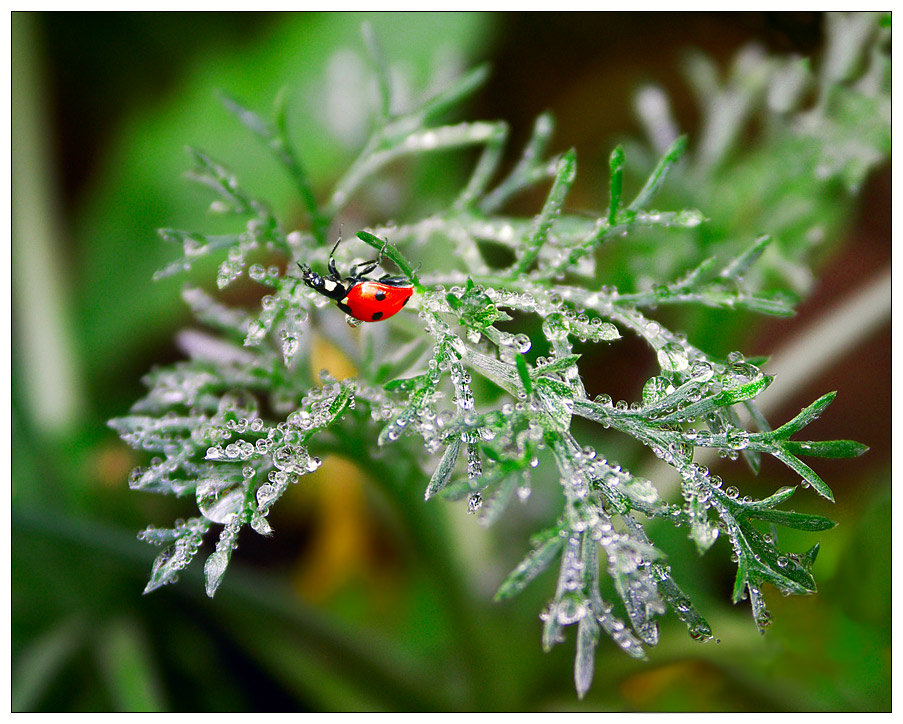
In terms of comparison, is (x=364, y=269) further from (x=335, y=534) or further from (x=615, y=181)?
(x=335, y=534)

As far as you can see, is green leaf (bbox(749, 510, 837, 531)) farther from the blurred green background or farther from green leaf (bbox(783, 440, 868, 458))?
the blurred green background

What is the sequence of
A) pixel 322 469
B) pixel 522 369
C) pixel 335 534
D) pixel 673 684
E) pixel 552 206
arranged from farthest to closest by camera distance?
pixel 335 534 < pixel 322 469 < pixel 673 684 < pixel 552 206 < pixel 522 369

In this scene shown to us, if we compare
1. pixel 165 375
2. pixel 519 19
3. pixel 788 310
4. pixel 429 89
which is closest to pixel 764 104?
pixel 429 89

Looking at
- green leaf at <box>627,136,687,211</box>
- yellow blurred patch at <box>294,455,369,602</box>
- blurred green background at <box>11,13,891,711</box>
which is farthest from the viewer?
yellow blurred patch at <box>294,455,369,602</box>

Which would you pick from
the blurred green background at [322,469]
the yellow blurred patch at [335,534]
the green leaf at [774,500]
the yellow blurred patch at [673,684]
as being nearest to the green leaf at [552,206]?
the green leaf at [774,500]

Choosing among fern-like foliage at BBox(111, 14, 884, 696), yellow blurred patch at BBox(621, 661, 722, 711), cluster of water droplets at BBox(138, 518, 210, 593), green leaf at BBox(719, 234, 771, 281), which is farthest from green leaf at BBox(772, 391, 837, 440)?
yellow blurred patch at BBox(621, 661, 722, 711)

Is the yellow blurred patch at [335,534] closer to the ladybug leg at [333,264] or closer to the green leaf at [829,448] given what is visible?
the ladybug leg at [333,264]

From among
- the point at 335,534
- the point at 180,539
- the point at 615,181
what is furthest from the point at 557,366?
the point at 335,534

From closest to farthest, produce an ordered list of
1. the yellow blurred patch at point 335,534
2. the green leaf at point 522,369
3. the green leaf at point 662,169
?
the green leaf at point 522,369, the green leaf at point 662,169, the yellow blurred patch at point 335,534

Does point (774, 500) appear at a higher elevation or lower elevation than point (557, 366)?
lower
